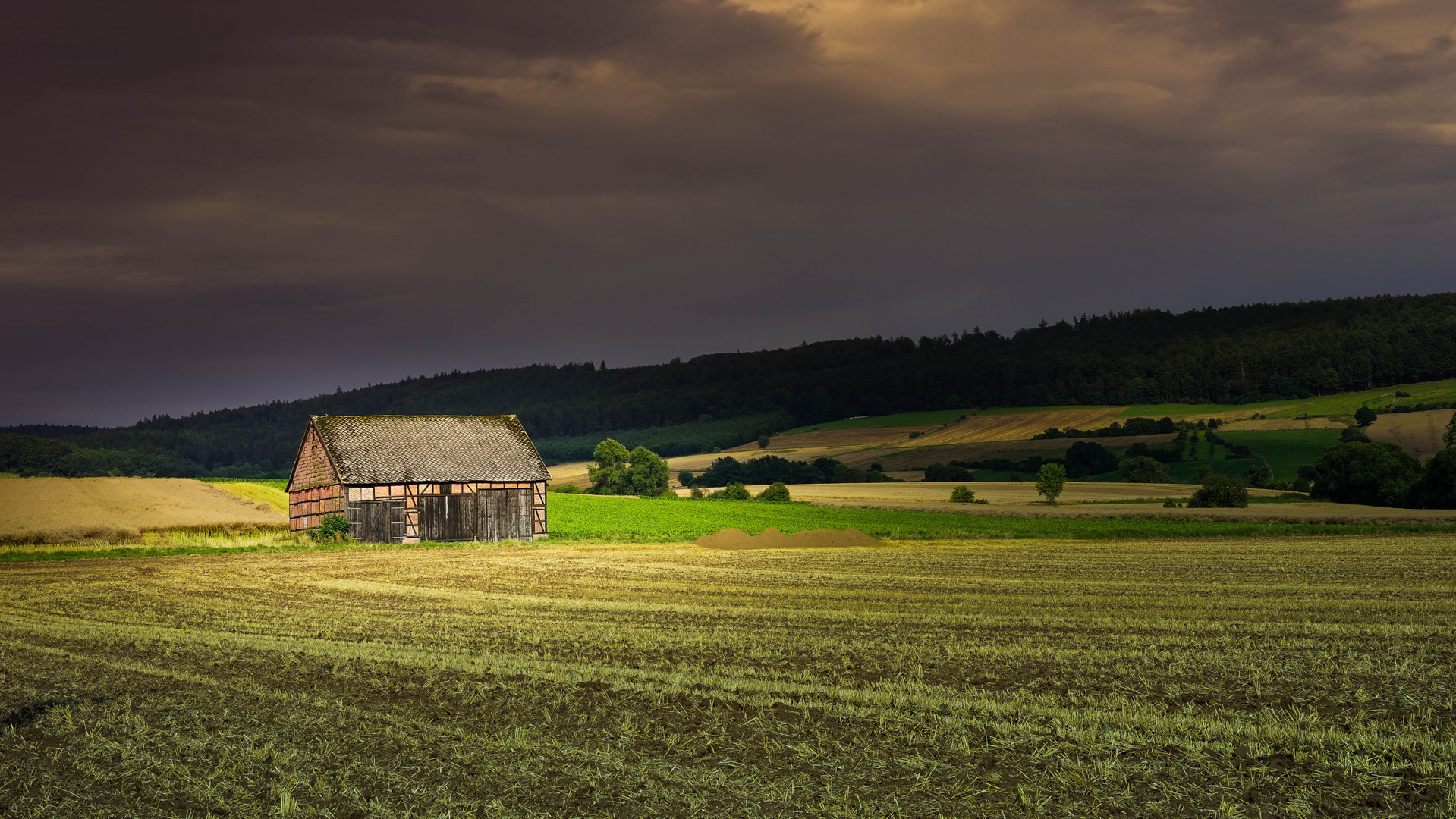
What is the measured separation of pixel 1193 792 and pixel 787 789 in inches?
152

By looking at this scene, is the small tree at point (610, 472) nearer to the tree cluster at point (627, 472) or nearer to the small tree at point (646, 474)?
the tree cluster at point (627, 472)

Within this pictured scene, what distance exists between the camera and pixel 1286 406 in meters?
127

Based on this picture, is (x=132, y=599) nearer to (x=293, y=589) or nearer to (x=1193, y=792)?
(x=293, y=589)

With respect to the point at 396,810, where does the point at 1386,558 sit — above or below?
below

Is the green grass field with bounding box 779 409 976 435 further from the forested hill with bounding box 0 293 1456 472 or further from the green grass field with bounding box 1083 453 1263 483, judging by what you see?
the green grass field with bounding box 1083 453 1263 483

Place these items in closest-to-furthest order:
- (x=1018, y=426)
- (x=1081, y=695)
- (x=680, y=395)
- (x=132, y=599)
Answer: (x=1081, y=695) → (x=132, y=599) → (x=1018, y=426) → (x=680, y=395)

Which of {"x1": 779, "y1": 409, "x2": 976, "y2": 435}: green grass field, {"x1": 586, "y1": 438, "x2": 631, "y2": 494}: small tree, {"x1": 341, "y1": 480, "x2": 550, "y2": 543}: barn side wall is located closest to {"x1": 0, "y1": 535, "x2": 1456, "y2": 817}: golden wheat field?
{"x1": 341, "y1": 480, "x2": 550, "y2": 543}: barn side wall

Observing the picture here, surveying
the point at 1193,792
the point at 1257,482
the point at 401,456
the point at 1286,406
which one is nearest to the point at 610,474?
the point at 401,456

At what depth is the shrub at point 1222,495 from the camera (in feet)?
248

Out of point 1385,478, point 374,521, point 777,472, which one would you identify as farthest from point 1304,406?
point 374,521

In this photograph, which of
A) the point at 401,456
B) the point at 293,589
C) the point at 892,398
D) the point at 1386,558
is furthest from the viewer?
the point at 892,398

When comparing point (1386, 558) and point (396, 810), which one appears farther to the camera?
point (1386, 558)

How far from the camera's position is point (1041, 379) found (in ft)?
515

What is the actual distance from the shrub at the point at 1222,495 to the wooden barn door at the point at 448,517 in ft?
170
